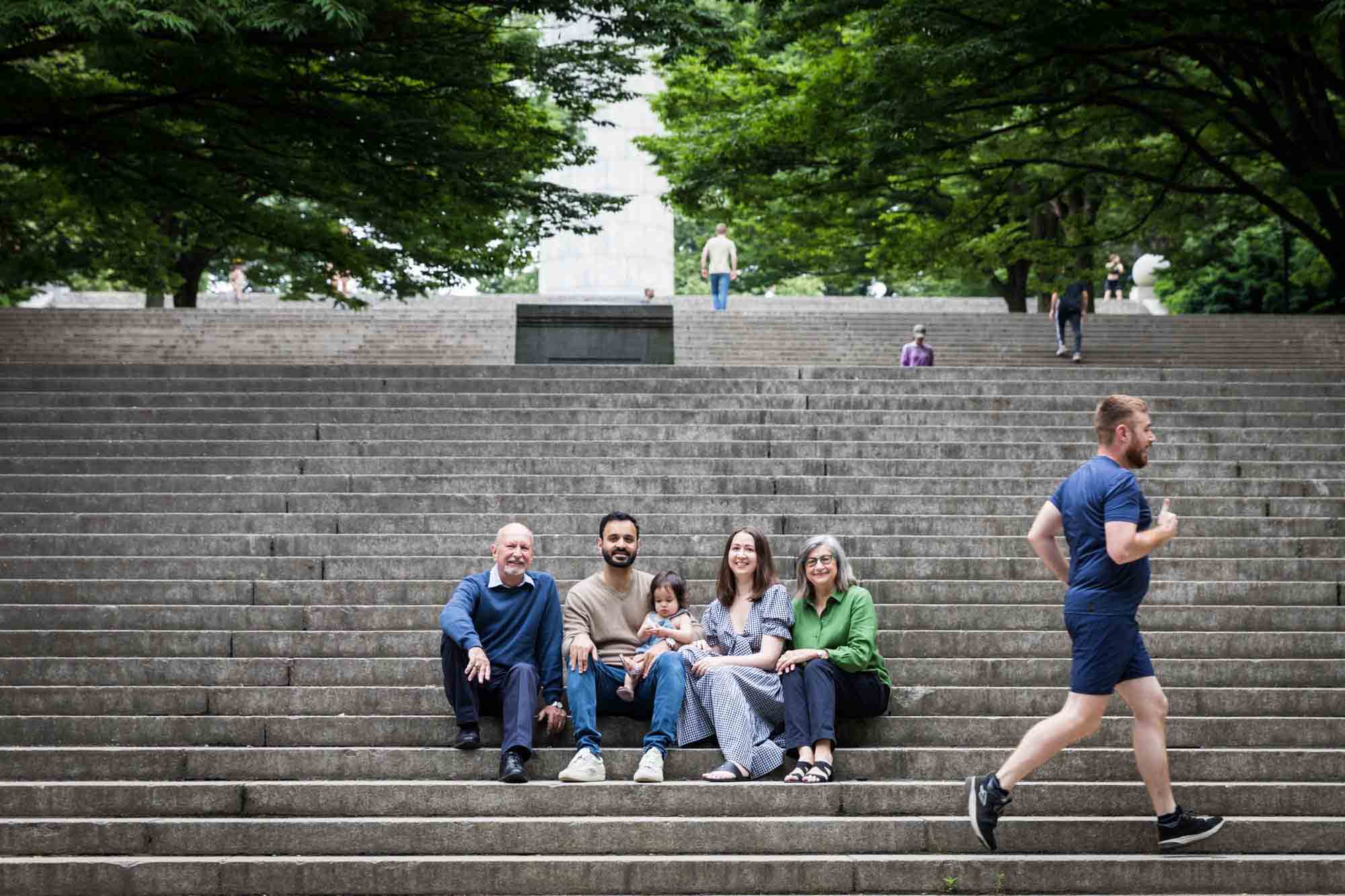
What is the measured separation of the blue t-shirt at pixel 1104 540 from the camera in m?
4.98

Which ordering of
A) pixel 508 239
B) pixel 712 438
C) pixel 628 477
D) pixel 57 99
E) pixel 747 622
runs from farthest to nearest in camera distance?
pixel 508 239, pixel 57 99, pixel 712 438, pixel 628 477, pixel 747 622

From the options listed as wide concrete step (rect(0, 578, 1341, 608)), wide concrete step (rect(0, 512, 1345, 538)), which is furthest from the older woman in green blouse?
wide concrete step (rect(0, 512, 1345, 538))

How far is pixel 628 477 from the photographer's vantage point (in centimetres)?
939

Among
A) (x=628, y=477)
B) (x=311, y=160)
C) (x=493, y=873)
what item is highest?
(x=311, y=160)

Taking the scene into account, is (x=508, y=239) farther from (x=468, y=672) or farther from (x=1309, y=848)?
(x=1309, y=848)

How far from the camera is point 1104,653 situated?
4.99m

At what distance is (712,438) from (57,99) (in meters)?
7.18

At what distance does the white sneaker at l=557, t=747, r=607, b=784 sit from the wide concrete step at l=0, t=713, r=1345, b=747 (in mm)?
567

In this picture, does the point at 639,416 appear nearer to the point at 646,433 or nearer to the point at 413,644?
the point at 646,433

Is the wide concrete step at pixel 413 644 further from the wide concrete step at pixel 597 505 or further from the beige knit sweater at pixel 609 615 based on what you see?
the wide concrete step at pixel 597 505

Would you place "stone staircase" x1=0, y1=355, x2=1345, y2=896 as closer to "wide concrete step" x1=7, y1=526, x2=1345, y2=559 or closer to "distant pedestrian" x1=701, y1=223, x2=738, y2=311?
"wide concrete step" x1=7, y1=526, x2=1345, y2=559

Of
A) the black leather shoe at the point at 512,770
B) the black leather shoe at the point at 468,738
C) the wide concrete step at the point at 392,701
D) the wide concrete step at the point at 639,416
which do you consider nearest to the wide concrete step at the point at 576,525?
the wide concrete step at the point at 639,416

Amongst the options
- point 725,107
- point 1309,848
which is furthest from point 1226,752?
point 725,107

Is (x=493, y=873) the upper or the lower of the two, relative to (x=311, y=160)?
lower
